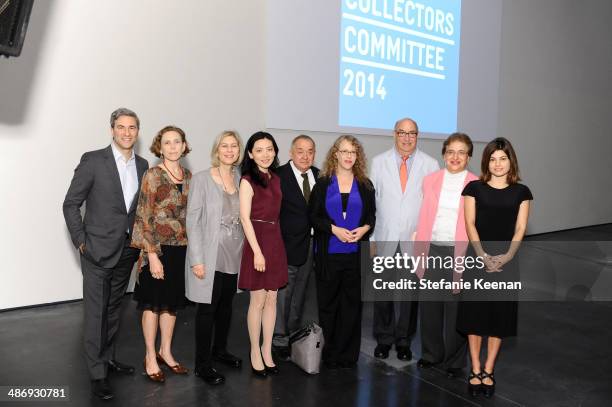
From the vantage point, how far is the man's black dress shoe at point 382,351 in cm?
305

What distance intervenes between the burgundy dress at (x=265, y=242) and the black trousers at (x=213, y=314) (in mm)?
84

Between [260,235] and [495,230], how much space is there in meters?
1.22

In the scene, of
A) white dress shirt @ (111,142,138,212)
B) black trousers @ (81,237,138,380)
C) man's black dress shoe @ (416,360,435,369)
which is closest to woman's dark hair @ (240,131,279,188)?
white dress shirt @ (111,142,138,212)

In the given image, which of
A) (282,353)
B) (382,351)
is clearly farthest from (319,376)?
(382,351)

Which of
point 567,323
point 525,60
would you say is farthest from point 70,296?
point 525,60

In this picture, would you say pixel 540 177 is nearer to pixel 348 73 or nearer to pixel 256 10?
pixel 348 73

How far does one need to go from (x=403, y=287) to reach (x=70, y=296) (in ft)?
9.35

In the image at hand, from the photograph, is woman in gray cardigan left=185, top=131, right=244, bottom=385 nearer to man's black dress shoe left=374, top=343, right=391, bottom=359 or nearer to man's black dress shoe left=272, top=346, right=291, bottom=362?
man's black dress shoe left=272, top=346, right=291, bottom=362

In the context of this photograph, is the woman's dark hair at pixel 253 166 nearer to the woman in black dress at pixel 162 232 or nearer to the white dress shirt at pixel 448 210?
the woman in black dress at pixel 162 232

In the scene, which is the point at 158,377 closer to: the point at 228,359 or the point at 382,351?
the point at 228,359

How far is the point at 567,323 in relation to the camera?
3.97m

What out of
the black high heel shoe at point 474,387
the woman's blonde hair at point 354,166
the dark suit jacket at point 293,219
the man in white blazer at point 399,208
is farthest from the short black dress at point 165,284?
the black high heel shoe at point 474,387

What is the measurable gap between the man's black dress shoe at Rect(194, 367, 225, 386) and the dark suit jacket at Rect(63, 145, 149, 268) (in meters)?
0.75

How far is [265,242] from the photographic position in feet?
8.57
